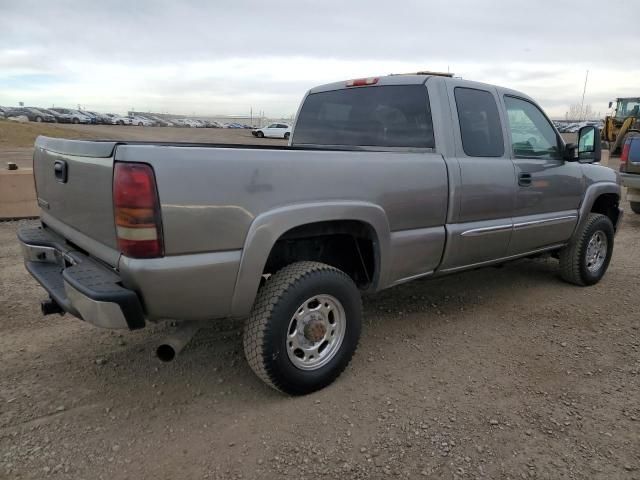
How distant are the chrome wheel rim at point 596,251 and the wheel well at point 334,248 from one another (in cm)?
295

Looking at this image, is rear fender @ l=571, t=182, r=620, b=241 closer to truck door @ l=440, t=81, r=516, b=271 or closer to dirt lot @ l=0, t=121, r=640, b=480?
dirt lot @ l=0, t=121, r=640, b=480

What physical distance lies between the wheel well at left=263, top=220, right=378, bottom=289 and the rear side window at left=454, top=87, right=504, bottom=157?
3.63 feet

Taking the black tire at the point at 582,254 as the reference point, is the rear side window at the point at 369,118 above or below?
above

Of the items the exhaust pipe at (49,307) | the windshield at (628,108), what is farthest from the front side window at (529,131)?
the windshield at (628,108)

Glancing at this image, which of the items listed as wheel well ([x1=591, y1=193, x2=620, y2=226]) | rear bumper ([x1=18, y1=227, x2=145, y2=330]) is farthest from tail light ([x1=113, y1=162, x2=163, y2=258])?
wheel well ([x1=591, y1=193, x2=620, y2=226])

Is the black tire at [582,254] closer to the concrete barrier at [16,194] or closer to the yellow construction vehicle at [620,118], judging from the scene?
the concrete barrier at [16,194]

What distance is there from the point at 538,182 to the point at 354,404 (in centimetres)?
258

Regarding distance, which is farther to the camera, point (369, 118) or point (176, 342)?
point (369, 118)

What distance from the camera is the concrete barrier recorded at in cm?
710

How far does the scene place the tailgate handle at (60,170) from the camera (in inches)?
109

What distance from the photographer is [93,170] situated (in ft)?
8.10

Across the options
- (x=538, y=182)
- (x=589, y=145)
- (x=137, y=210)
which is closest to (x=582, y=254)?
(x=589, y=145)

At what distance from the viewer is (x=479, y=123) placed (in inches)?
152

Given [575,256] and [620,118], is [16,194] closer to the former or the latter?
[575,256]
